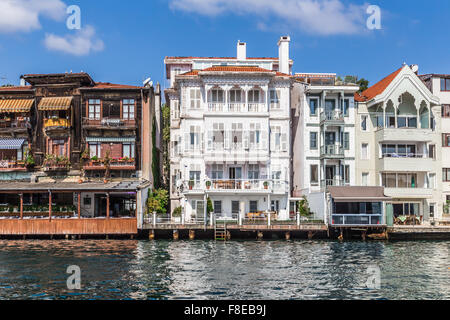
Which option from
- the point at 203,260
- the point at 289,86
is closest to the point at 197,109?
the point at 289,86

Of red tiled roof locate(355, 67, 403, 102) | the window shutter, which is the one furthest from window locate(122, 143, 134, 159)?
red tiled roof locate(355, 67, 403, 102)

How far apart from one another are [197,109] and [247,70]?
6638 millimetres

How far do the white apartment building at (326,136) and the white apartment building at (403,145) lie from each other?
126 centimetres

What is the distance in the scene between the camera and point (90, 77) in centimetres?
5584

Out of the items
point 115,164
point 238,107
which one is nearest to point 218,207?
point 238,107

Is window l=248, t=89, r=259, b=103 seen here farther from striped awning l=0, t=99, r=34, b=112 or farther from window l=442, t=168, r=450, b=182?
striped awning l=0, t=99, r=34, b=112

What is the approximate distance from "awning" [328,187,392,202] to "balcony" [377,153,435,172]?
13.2 feet

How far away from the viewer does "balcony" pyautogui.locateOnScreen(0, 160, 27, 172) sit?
52906mm

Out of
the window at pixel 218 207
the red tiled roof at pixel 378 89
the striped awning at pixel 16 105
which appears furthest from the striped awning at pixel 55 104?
the red tiled roof at pixel 378 89


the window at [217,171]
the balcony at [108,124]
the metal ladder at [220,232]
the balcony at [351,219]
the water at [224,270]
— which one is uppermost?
the balcony at [108,124]

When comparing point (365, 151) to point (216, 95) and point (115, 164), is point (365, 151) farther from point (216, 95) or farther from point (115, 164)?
point (115, 164)

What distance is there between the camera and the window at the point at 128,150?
176 feet

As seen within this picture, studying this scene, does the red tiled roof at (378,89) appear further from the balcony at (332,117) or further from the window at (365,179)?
the window at (365,179)

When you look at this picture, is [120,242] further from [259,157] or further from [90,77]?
[90,77]
